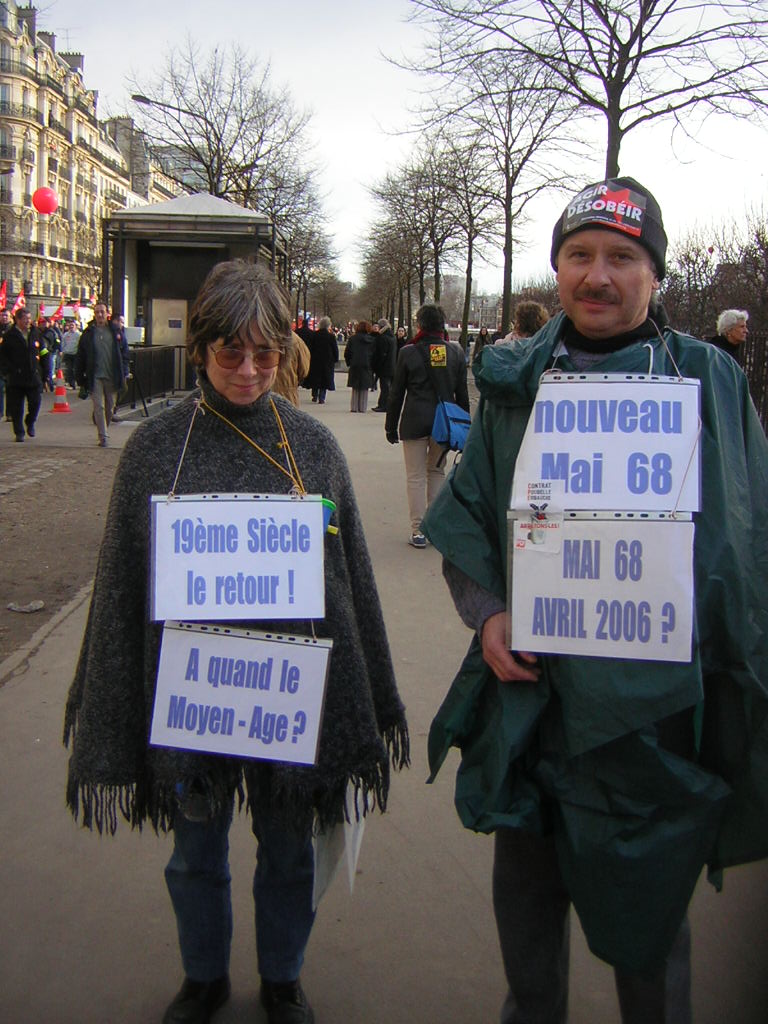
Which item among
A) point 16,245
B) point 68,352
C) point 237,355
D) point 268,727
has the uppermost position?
point 16,245

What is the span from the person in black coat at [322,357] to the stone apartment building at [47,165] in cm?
6132

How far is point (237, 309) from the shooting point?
2.24 metres

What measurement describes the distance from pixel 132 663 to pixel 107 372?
11.9 meters

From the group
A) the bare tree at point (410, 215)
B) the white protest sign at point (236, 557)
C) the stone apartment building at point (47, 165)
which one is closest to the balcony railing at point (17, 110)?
the stone apartment building at point (47, 165)

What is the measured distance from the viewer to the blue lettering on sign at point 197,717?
2264mm

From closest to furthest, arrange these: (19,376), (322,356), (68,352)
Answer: (19,376) → (322,356) → (68,352)

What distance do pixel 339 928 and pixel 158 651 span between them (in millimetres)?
1160

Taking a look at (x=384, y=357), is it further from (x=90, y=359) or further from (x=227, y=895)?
(x=227, y=895)

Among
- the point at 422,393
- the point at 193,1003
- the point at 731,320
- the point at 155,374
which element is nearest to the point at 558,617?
the point at 193,1003

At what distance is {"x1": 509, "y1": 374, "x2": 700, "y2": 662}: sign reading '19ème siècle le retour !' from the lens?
1.94m

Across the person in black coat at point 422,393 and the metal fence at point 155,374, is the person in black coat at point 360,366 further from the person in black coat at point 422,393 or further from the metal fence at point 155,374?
the person in black coat at point 422,393

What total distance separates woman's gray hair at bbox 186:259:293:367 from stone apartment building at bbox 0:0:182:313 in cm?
7955

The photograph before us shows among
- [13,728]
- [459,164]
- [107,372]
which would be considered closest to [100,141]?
[459,164]

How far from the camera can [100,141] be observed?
346ft
